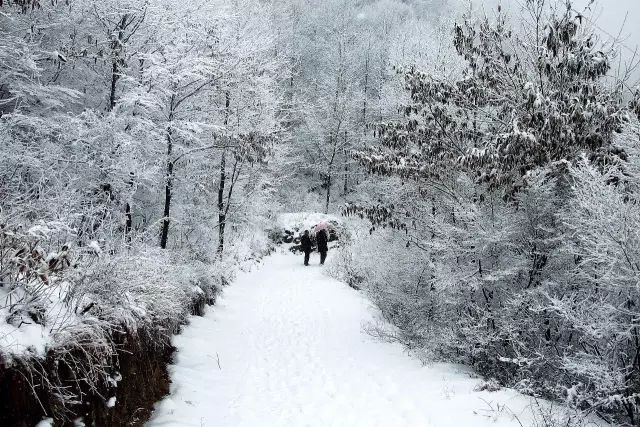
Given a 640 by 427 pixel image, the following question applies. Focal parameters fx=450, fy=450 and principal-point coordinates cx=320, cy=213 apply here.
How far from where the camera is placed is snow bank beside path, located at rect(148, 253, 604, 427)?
5312mm

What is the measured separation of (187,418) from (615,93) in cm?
711

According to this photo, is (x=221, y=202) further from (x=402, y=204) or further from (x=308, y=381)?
(x=308, y=381)

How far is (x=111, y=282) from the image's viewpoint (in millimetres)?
4594

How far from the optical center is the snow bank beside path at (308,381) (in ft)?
17.4

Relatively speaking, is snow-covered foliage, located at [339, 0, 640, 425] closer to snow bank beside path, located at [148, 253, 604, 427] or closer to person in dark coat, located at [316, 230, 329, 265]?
snow bank beside path, located at [148, 253, 604, 427]

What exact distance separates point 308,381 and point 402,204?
166 inches

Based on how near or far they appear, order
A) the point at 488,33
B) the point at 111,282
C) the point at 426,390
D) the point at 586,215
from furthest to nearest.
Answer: the point at 488,33, the point at 426,390, the point at 586,215, the point at 111,282

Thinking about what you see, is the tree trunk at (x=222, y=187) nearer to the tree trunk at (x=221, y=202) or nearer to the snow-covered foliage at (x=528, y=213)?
the tree trunk at (x=221, y=202)

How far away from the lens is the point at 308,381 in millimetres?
6832

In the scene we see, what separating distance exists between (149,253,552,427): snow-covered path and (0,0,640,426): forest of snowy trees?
461 mm

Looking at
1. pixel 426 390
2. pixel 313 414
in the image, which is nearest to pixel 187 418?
pixel 313 414

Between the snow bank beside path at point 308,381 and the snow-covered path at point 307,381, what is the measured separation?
0.01 metres

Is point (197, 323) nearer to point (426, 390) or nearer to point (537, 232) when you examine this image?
point (426, 390)

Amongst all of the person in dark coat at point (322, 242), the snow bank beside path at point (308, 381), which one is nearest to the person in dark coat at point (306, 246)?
the person in dark coat at point (322, 242)
